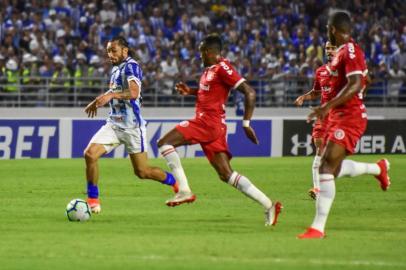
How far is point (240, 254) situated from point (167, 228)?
97.0 inches

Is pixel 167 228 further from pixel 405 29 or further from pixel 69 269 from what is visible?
pixel 405 29

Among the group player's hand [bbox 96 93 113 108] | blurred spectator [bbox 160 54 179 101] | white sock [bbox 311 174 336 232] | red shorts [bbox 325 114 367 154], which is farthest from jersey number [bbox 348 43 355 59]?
blurred spectator [bbox 160 54 179 101]

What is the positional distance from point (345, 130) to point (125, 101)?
390cm

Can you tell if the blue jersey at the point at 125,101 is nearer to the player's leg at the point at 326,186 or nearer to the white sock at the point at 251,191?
the white sock at the point at 251,191

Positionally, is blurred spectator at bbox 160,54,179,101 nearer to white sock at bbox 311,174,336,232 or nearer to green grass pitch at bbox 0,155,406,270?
green grass pitch at bbox 0,155,406,270

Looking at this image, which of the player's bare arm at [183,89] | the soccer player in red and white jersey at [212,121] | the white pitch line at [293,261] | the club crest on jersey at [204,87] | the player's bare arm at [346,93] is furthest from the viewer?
the player's bare arm at [183,89]

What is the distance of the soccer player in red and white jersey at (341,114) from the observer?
10555 mm

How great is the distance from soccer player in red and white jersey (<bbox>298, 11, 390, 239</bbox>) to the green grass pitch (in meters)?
0.41

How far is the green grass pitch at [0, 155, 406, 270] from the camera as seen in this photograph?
912cm

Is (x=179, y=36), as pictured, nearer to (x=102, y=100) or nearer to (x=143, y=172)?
(x=143, y=172)

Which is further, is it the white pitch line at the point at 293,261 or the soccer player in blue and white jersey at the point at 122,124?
the soccer player in blue and white jersey at the point at 122,124

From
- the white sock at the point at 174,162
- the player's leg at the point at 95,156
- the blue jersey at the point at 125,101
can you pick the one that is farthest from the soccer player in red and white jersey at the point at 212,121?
the player's leg at the point at 95,156

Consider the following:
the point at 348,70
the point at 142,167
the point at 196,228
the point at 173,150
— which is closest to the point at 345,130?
the point at 348,70

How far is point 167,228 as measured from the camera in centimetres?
1184
